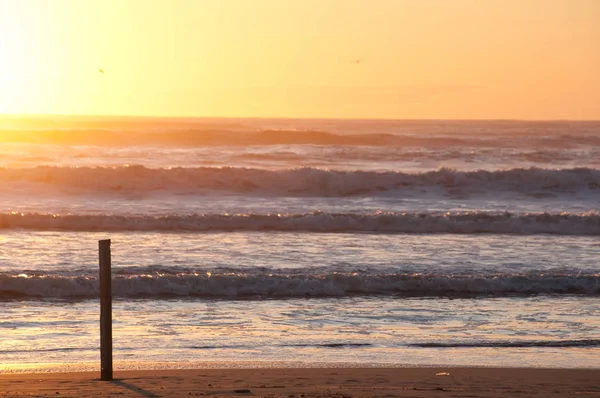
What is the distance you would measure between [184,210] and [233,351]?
13.2 m

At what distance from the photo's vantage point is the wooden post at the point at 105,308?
554cm

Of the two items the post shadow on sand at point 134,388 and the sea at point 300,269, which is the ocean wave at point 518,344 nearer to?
the sea at point 300,269

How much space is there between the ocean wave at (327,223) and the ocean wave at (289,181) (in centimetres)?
708

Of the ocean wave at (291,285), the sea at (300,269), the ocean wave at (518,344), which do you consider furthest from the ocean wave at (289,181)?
the ocean wave at (518,344)

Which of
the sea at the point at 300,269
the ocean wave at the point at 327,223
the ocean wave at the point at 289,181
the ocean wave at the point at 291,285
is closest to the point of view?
the sea at the point at 300,269

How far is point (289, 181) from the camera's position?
26.7m

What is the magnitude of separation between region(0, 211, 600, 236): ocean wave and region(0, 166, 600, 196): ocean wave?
7.08 meters

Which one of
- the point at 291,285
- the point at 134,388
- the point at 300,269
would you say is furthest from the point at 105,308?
the point at 300,269

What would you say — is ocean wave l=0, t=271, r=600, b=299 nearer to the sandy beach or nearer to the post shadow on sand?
the sandy beach

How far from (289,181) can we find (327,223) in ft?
29.9

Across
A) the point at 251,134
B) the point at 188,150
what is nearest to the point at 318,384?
the point at 188,150

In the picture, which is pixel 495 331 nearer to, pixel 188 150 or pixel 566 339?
pixel 566 339

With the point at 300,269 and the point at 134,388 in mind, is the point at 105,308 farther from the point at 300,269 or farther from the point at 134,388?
the point at 300,269

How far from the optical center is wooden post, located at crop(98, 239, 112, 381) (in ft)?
18.2
